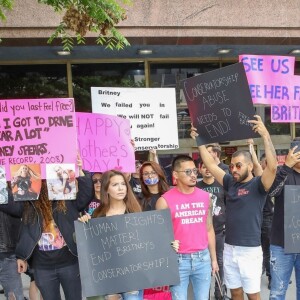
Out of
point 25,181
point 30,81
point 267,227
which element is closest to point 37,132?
point 25,181

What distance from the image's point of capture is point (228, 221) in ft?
13.2

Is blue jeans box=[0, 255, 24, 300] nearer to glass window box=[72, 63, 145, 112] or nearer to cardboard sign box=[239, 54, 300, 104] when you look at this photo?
cardboard sign box=[239, 54, 300, 104]

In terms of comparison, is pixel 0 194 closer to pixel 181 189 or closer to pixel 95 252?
pixel 95 252

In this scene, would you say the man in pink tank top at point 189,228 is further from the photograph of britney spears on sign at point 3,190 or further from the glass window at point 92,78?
the glass window at point 92,78

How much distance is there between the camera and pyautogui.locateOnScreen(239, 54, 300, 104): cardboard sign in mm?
4324

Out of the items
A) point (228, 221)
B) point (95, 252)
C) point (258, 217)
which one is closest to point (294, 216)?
point (258, 217)

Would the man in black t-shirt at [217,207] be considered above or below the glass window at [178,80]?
below

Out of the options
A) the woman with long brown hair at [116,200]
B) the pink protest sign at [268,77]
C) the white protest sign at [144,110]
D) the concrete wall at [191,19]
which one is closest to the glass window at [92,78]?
the concrete wall at [191,19]

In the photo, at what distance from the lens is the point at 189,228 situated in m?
3.59

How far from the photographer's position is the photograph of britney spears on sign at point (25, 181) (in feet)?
10.9

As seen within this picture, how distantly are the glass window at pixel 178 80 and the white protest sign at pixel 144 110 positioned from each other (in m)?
3.33

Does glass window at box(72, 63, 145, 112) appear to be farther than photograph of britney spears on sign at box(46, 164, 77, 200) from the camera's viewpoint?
Yes

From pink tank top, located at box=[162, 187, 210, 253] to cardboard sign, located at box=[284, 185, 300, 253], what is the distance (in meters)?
0.72

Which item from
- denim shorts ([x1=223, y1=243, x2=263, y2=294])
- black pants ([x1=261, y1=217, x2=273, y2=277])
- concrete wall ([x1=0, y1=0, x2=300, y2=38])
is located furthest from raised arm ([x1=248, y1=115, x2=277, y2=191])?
concrete wall ([x1=0, y1=0, x2=300, y2=38])
